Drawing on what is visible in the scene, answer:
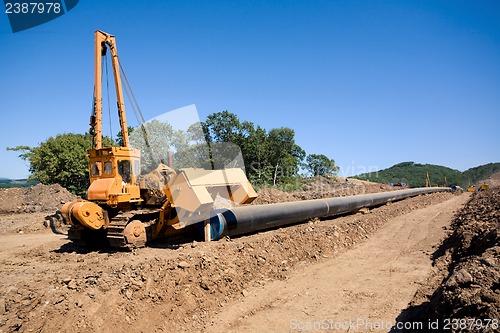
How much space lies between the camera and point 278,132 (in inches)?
1529

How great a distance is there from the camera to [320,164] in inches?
2037

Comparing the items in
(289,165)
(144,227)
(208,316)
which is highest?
(289,165)

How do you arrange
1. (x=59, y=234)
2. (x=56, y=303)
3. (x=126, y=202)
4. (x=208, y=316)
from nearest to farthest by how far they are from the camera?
(x=56, y=303) → (x=208, y=316) → (x=126, y=202) → (x=59, y=234)

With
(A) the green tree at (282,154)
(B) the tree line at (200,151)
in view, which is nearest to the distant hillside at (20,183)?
(B) the tree line at (200,151)

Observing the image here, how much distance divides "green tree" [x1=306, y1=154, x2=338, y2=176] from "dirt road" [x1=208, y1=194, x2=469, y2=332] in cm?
3935

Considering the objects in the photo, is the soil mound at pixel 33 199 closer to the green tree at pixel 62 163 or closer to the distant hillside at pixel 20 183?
the green tree at pixel 62 163

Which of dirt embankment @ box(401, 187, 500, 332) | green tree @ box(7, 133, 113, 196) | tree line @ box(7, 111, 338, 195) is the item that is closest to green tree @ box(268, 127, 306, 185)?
tree line @ box(7, 111, 338, 195)

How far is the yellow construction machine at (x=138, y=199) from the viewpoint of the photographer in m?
9.07

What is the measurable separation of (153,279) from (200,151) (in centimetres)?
2521

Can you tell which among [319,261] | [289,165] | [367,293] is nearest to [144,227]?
[319,261]

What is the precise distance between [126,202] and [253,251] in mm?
4010

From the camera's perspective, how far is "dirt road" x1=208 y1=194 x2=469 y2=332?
18.1 ft

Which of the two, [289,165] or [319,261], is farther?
[289,165]

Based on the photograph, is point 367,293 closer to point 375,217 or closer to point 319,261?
point 319,261
